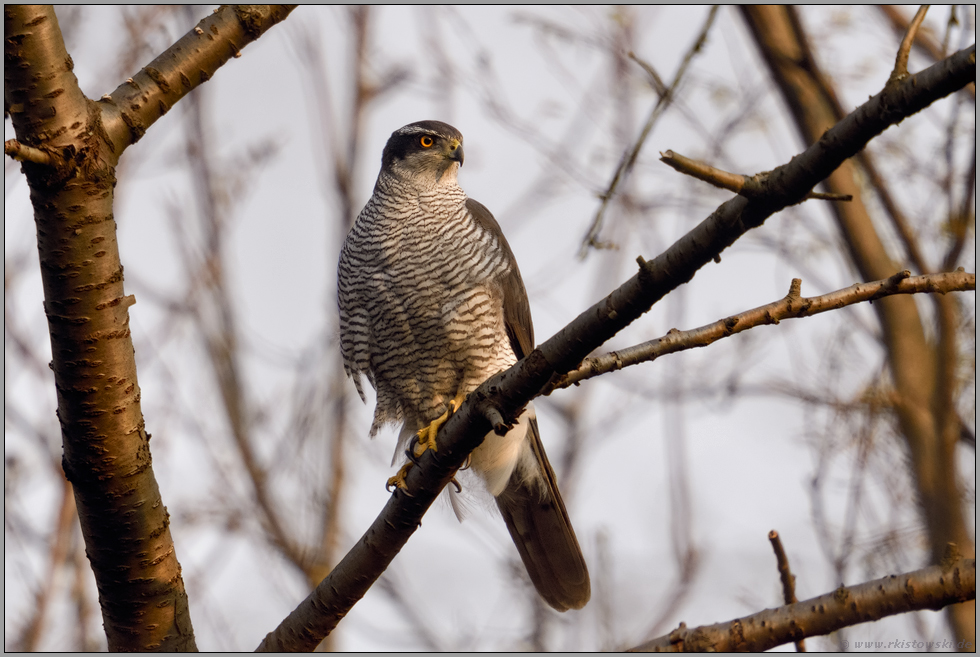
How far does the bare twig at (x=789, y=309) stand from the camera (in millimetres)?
2318

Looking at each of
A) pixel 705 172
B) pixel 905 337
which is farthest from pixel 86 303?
pixel 905 337

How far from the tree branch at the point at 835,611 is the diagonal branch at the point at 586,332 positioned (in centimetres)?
84

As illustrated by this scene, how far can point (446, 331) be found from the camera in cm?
432

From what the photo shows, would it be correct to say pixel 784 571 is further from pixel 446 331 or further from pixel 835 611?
pixel 446 331

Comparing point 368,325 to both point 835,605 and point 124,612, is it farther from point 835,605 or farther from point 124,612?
point 835,605

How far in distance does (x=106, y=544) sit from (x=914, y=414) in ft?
14.3

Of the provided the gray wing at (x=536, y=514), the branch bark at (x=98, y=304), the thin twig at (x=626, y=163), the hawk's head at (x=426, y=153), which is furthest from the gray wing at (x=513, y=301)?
the branch bark at (x=98, y=304)

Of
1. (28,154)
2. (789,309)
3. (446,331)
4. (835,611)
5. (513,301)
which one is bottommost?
(835,611)

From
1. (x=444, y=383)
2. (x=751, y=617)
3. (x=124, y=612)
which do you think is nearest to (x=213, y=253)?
(x=444, y=383)

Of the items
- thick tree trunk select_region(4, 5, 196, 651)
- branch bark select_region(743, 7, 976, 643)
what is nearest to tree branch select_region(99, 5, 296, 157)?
thick tree trunk select_region(4, 5, 196, 651)

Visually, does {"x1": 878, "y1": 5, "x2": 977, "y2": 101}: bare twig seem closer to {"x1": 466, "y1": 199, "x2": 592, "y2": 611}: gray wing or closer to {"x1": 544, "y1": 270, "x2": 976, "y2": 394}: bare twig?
{"x1": 466, "y1": 199, "x2": 592, "y2": 611}: gray wing

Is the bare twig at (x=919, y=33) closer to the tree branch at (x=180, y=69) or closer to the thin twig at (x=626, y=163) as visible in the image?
the thin twig at (x=626, y=163)

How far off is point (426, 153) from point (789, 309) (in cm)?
304

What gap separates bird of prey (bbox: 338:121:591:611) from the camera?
4352 mm
